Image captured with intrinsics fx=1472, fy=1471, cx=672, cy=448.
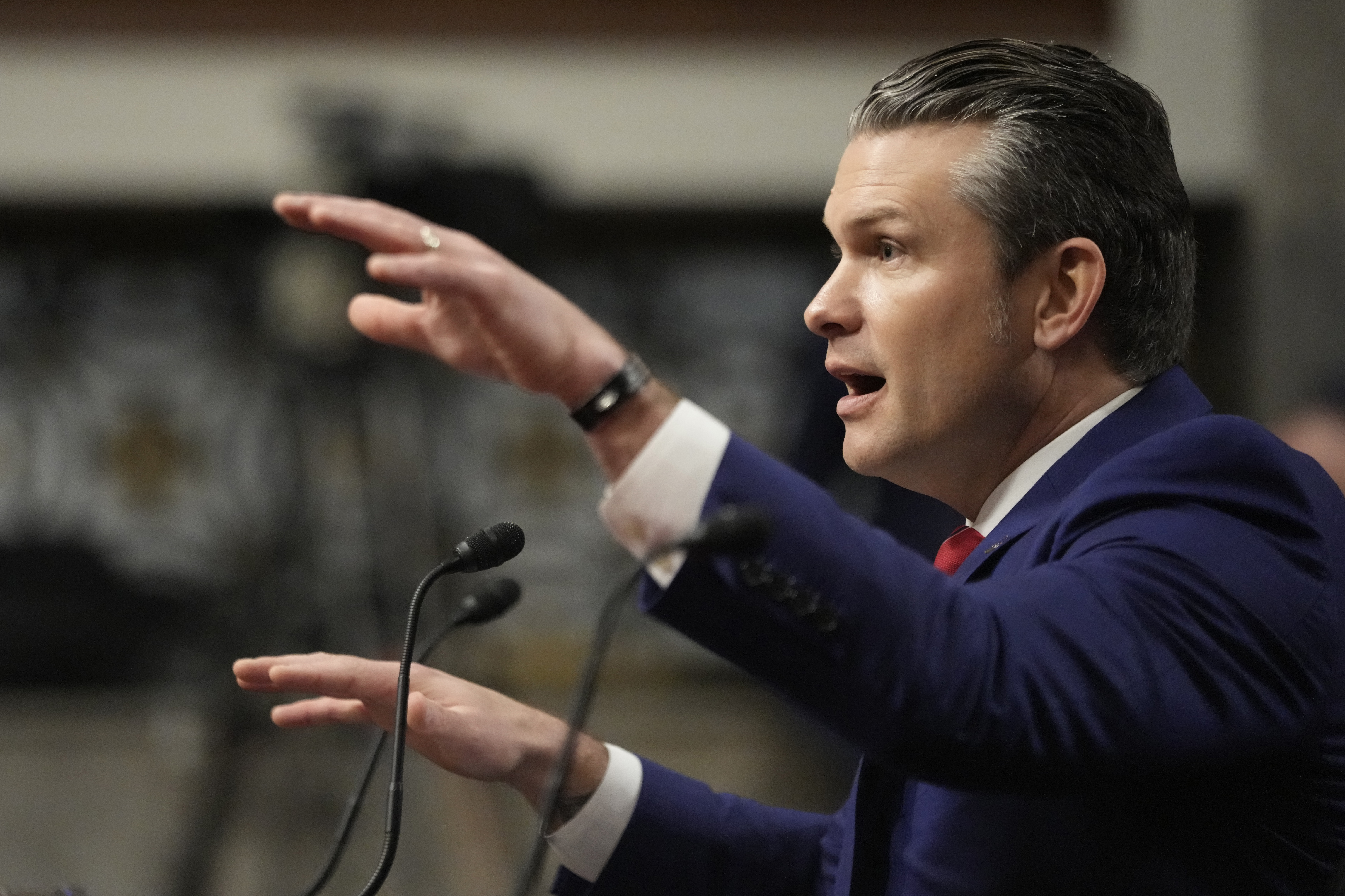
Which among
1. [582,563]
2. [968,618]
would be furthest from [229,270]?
[968,618]

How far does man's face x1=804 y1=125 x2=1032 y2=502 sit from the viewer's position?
147cm

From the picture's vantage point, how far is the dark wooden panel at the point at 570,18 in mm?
5418

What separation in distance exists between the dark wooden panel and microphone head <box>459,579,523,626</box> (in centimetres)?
441

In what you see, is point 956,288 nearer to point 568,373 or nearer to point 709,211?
point 568,373

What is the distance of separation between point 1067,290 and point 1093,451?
0.17 meters

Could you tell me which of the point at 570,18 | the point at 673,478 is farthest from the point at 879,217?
the point at 570,18

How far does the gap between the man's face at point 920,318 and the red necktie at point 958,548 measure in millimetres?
80

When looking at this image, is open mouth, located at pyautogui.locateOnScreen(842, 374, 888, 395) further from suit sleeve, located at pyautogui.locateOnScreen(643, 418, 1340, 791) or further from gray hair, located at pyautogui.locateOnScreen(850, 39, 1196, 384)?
suit sleeve, located at pyautogui.locateOnScreen(643, 418, 1340, 791)

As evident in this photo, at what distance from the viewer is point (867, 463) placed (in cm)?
152

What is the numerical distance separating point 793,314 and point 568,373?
16.0ft

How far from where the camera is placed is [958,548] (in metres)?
1.59

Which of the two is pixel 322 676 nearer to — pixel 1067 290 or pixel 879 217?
pixel 879 217

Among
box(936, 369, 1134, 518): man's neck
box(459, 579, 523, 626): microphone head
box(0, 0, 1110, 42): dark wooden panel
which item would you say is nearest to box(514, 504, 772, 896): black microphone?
box(459, 579, 523, 626): microphone head

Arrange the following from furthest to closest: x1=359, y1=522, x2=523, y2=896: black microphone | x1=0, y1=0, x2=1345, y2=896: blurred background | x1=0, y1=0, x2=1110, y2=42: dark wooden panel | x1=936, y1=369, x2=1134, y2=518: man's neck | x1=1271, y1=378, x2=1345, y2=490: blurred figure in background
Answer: x1=0, y1=0, x2=1110, y2=42: dark wooden panel < x1=0, y1=0, x2=1345, y2=896: blurred background < x1=1271, y1=378, x2=1345, y2=490: blurred figure in background < x1=936, y1=369, x2=1134, y2=518: man's neck < x1=359, y1=522, x2=523, y2=896: black microphone
